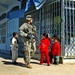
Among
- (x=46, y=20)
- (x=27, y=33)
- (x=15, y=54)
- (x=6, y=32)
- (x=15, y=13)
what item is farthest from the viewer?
(x=6, y=32)

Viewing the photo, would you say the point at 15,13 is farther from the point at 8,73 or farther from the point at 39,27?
the point at 8,73

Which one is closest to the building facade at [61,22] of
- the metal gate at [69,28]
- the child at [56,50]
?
the metal gate at [69,28]

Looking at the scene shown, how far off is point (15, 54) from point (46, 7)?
335cm

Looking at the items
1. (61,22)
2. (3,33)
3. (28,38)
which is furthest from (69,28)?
(3,33)

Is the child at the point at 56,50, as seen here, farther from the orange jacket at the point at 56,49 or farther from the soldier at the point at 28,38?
the soldier at the point at 28,38

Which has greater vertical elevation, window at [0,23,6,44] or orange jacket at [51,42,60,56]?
window at [0,23,6,44]

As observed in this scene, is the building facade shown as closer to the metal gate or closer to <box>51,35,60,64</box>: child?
the metal gate

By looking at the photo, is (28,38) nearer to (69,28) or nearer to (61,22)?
(61,22)

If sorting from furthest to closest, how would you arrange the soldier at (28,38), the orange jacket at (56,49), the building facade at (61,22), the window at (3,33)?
1. the window at (3,33)
2. the building facade at (61,22)
3. the orange jacket at (56,49)
4. the soldier at (28,38)

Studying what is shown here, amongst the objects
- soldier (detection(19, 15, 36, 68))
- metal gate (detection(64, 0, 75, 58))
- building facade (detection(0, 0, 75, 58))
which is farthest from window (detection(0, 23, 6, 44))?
soldier (detection(19, 15, 36, 68))

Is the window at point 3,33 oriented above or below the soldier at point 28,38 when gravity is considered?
above

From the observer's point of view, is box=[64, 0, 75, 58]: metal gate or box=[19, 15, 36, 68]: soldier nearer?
box=[19, 15, 36, 68]: soldier

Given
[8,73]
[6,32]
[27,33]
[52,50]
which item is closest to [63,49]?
[52,50]

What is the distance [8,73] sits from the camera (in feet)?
28.5
